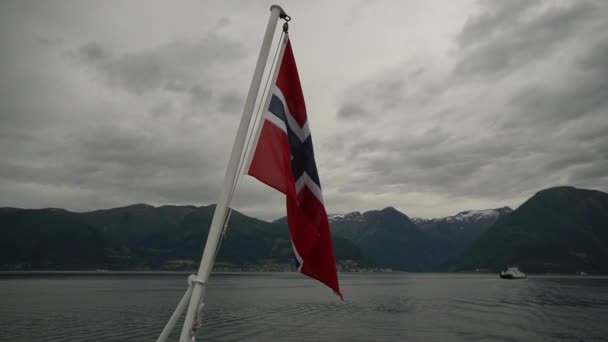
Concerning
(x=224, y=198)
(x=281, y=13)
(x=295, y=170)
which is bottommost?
(x=224, y=198)

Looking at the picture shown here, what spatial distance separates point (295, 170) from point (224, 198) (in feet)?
7.21

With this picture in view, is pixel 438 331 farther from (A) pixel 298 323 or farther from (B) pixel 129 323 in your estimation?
(B) pixel 129 323

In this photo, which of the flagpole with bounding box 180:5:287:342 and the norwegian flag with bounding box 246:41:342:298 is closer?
the flagpole with bounding box 180:5:287:342

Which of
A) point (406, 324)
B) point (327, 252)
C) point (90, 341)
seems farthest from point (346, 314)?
point (327, 252)

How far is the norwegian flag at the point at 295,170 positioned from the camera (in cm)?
760

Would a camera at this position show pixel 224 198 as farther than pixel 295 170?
No

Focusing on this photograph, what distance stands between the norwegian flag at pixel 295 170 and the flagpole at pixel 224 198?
691 millimetres

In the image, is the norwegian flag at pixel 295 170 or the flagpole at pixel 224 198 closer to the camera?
the flagpole at pixel 224 198

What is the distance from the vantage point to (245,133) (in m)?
6.70

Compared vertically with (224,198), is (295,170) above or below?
above

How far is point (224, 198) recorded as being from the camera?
6.49 metres

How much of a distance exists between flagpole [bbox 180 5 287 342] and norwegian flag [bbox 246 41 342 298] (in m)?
0.69

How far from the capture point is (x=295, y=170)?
8414mm

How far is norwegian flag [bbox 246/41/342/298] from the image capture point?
760 cm
